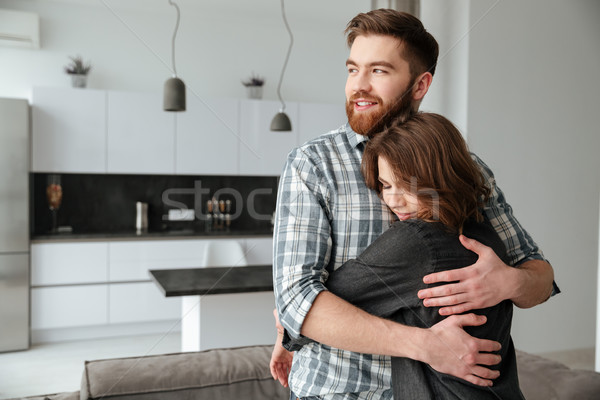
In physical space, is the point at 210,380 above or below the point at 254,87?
below

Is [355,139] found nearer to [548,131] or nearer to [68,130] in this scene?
[548,131]

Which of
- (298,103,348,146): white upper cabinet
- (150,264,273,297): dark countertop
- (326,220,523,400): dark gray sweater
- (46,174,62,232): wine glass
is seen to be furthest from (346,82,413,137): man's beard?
(46,174,62,232): wine glass

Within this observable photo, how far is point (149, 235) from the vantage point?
4.78m

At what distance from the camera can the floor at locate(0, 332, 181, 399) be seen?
3.63 m

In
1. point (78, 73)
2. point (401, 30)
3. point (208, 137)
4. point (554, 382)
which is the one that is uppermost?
point (78, 73)

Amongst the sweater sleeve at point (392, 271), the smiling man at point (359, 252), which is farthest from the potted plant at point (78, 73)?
the sweater sleeve at point (392, 271)

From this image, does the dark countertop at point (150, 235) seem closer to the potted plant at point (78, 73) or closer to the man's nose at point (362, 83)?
the potted plant at point (78, 73)

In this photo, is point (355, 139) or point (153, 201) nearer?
point (355, 139)

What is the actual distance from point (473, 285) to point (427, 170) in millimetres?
228

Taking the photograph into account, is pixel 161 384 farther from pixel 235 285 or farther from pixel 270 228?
pixel 270 228

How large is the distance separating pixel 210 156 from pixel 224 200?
62 centimetres

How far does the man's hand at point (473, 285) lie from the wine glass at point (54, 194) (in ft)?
15.1

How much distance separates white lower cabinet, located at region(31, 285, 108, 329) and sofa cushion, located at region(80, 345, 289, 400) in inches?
120

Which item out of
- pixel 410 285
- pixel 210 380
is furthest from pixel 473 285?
pixel 210 380
